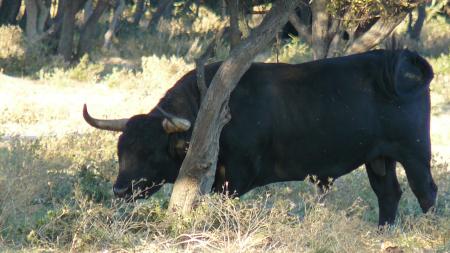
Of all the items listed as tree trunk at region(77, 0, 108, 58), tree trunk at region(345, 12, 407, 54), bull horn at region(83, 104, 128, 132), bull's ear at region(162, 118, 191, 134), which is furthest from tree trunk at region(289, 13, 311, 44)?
tree trunk at region(77, 0, 108, 58)

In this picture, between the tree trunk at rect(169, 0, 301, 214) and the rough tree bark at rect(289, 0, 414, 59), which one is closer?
the tree trunk at rect(169, 0, 301, 214)

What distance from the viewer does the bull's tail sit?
9609mm

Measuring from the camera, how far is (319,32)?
15070mm

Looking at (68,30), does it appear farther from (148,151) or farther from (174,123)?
(174,123)

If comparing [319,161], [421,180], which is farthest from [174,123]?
[421,180]

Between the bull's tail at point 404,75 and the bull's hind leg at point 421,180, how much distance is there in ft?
2.08

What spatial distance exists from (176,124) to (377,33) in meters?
6.62

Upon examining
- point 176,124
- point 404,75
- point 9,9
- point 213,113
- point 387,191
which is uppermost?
point 404,75

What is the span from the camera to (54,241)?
7.56 metres

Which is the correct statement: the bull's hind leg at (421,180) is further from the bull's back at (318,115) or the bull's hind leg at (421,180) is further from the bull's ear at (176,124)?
the bull's ear at (176,124)

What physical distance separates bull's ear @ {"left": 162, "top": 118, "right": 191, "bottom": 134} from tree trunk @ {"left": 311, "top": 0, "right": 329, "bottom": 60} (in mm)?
6320

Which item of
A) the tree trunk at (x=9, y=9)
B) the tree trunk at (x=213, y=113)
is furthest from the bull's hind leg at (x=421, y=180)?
the tree trunk at (x=9, y=9)

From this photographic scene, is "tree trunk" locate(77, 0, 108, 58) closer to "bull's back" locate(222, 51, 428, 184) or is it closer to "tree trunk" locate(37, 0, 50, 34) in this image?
"tree trunk" locate(37, 0, 50, 34)

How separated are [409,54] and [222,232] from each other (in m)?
3.45
